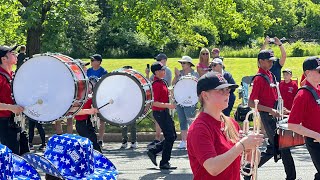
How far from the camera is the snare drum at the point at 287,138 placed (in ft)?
24.3

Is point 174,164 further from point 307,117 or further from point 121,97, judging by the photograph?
point 307,117

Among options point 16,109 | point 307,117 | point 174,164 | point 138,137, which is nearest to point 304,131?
point 307,117

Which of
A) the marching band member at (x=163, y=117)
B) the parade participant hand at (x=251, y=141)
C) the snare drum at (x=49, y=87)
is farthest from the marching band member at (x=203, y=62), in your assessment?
the parade participant hand at (x=251, y=141)

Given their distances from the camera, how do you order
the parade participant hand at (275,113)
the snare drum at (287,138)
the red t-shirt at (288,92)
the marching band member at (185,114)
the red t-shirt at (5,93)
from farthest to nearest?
the marching band member at (185,114)
the red t-shirt at (288,92)
the parade participant hand at (275,113)
the red t-shirt at (5,93)
the snare drum at (287,138)

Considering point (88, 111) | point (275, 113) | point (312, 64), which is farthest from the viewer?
point (88, 111)

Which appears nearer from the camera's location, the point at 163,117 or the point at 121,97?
the point at 121,97

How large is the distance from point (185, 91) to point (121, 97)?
10.7 feet

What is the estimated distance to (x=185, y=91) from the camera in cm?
1223

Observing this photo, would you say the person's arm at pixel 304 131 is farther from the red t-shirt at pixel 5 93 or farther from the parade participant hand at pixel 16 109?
the red t-shirt at pixel 5 93

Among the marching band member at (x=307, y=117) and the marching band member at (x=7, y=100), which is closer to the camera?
the marching band member at (x=307, y=117)

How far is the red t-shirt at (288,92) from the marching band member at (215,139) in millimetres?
8003

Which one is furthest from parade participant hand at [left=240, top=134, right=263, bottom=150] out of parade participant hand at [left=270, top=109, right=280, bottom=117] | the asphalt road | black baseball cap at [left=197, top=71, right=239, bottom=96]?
the asphalt road

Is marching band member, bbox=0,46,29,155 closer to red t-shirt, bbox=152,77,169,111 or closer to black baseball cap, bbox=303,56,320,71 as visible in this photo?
red t-shirt, bbox=152,77,169,111

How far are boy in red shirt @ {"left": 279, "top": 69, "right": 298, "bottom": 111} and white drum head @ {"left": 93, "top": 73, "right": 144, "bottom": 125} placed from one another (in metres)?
4.18
